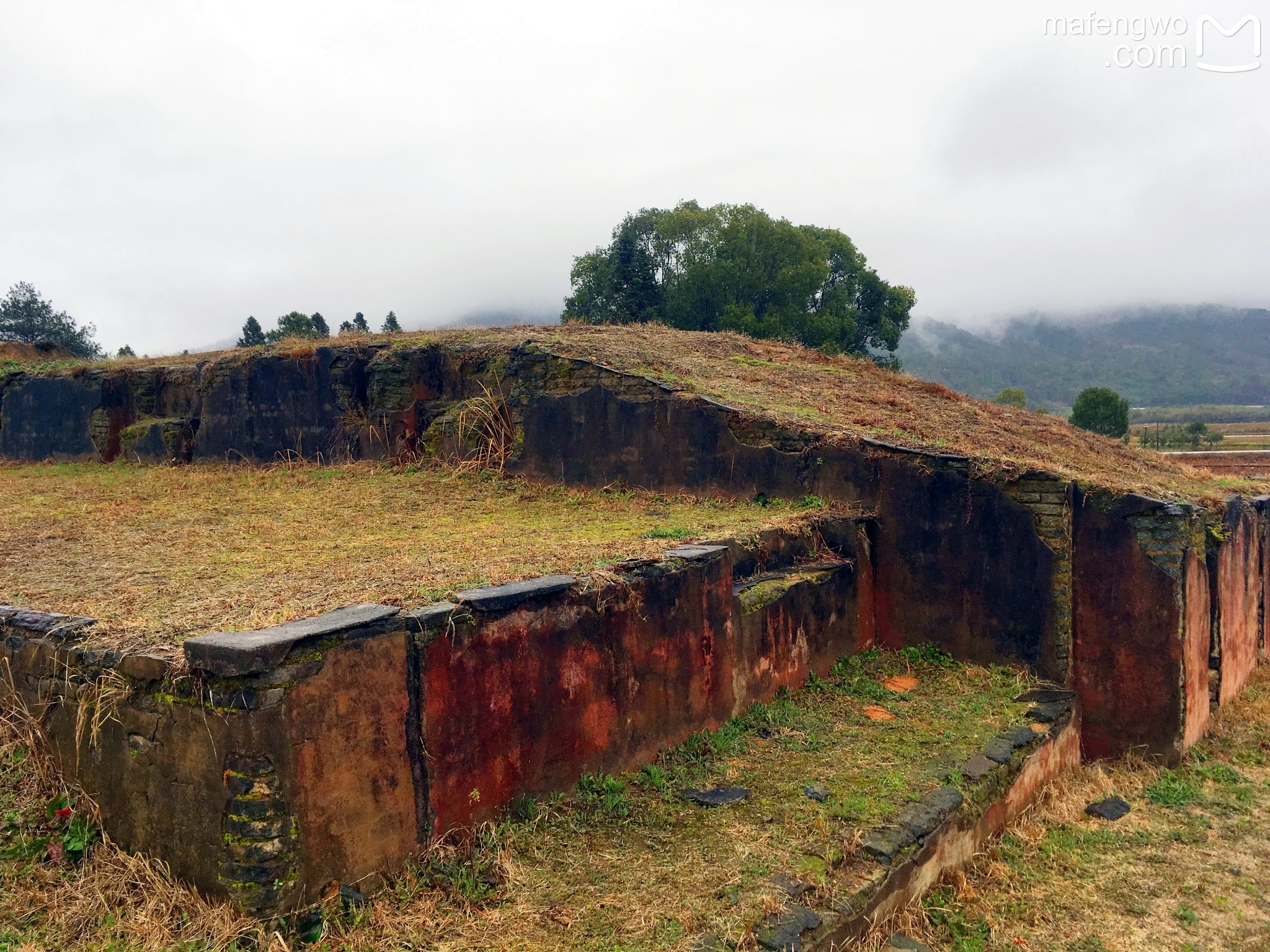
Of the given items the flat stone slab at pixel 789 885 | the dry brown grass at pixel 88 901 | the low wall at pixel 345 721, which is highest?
the low wall at pixel 345 721

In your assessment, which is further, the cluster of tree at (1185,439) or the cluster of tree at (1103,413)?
the cluster of tree at (1185,439)

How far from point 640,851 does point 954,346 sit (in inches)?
6971

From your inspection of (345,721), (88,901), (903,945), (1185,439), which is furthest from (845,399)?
(1185,439)

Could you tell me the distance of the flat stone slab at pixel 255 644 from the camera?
133 inches

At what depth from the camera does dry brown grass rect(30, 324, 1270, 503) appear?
896 cm

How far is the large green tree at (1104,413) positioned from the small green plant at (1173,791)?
29046 millimetres

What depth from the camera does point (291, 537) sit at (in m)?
7.37

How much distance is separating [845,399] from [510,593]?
305 inches

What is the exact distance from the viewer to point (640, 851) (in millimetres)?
4398

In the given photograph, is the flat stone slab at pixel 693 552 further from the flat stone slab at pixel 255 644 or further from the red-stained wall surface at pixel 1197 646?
the red-stained wall surface at pixel 1197 646

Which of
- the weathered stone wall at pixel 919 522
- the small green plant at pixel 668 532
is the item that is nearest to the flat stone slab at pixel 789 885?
the small green plant at pixel 668 532

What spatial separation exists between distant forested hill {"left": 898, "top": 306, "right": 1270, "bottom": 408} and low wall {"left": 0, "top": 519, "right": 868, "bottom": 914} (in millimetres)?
86278

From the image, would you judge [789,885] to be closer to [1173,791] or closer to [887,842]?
[887,842]

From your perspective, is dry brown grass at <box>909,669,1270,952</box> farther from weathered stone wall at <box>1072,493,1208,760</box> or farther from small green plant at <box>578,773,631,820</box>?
small green plant at <box>578,773,631,820</box>
